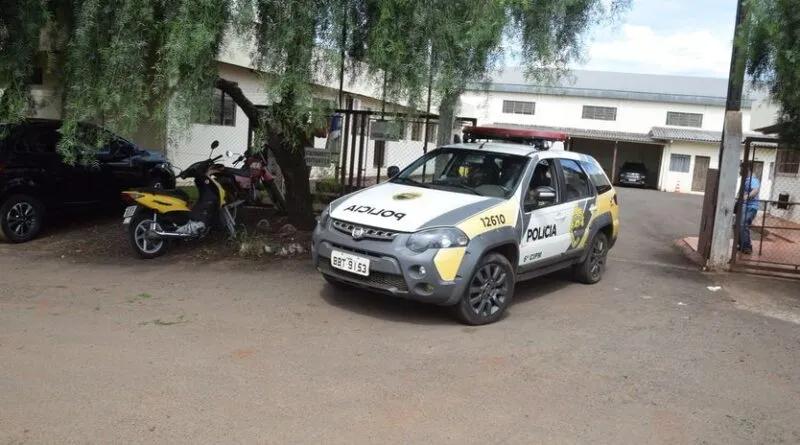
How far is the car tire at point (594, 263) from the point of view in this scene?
328 inches

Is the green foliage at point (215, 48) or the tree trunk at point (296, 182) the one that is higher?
the green foliage at point (215, 48)

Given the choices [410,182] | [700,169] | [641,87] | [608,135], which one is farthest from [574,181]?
[641,87]

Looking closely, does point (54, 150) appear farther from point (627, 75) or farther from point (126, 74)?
point (627, 75)

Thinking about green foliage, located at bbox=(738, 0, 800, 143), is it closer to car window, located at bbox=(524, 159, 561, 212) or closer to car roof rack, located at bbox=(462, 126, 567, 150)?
car roof rack, located at bbox=(462, 126, 567, 150)

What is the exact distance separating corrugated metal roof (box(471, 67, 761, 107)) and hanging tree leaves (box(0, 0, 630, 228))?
3115 centimetres

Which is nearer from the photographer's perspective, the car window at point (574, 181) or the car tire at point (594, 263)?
the car window at point (574, 181)

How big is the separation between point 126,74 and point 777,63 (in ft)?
23.5

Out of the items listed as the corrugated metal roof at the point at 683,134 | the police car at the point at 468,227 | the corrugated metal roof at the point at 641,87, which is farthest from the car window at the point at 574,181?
the corrugated metal roof at the point at 683,134

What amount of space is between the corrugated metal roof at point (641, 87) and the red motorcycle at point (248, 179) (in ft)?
92.3

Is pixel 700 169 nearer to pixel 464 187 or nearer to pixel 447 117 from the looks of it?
pixel 447 117

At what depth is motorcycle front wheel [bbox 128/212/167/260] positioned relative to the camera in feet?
29.4

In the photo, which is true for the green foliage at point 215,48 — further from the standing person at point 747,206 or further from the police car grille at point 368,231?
the standing person at point 747,206

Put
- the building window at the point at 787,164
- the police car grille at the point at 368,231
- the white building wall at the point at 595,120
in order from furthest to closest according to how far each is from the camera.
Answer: the white building wall at the point at 595,120, the building window at the point at 787,164, the police car grille at the point at 368,231

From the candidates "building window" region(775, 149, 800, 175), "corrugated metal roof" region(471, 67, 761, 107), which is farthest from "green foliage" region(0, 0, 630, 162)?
"corrugated metal roof" region(471, 67, 761, 107)
